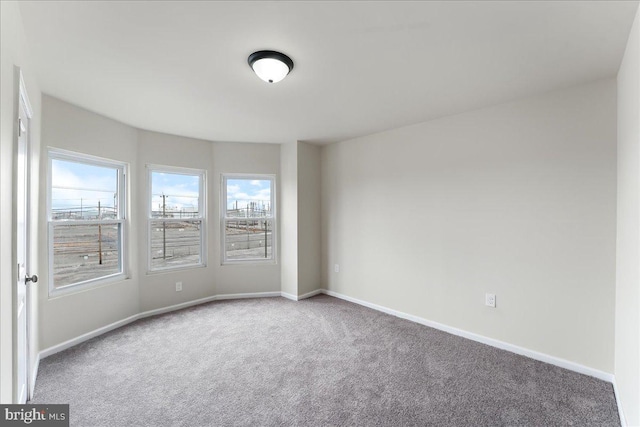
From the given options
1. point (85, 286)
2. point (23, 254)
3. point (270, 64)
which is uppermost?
point (270, 64)

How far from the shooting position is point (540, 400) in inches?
81.1

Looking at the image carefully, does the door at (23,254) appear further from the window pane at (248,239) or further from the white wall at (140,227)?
the window pane at (248,239)

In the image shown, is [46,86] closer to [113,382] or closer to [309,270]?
[113,382]

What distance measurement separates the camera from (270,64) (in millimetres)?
1982

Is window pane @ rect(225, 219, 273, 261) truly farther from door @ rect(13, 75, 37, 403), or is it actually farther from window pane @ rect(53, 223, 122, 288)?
door @ rect(13, 75, 37, 403)

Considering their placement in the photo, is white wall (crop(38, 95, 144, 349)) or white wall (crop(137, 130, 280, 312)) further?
white wall (crop(137, 130, 280, 312))

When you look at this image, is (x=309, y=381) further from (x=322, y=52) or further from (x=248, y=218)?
(x=248, y=218)

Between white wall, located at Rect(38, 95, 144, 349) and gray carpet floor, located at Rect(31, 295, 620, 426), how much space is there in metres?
0.24

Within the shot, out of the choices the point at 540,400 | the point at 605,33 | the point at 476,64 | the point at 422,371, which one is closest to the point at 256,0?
the point at 476,64

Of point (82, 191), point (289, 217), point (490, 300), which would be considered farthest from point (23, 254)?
point (490, 300)

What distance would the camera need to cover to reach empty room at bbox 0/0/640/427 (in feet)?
5.52

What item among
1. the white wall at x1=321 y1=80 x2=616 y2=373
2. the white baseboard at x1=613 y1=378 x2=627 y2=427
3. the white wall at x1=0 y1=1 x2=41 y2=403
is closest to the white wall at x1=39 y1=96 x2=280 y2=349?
the white wall at x1=0 y1=1 x2=41 y2=403

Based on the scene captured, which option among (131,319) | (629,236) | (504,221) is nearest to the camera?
(629,236)

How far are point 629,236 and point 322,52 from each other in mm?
2326
